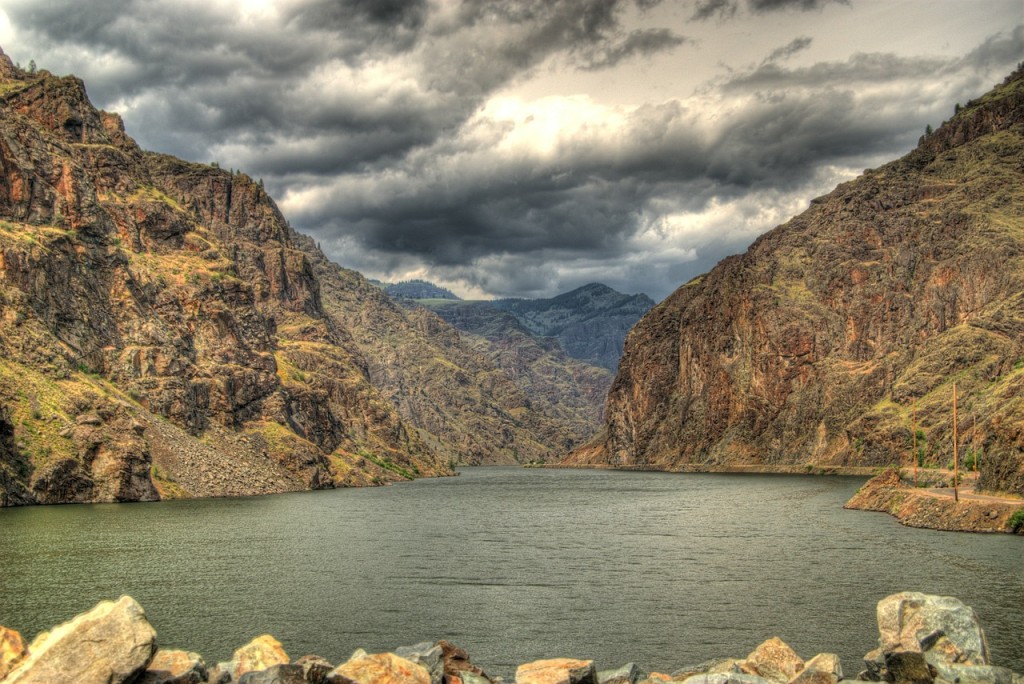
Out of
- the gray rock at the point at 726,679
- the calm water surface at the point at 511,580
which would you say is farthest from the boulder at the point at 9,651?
the gray rock at the point at 726,679

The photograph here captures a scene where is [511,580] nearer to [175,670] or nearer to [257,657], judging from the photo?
[257,657]

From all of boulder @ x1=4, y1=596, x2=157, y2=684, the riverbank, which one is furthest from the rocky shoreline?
the riverbank

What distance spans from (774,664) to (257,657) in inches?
927

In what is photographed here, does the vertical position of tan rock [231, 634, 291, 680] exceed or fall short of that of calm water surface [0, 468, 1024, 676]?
it exceeds it

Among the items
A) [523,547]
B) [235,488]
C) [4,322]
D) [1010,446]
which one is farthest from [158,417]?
[1010,446]

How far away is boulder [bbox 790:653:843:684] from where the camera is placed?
113ft

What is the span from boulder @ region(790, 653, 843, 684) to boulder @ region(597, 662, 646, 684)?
7.41m

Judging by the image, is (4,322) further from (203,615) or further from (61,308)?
(203,615)

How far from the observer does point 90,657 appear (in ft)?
96.2

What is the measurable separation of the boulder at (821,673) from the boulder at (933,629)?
8.58 feet

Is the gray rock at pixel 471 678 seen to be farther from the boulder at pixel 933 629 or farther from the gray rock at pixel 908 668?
the boulder at pixel 933 629

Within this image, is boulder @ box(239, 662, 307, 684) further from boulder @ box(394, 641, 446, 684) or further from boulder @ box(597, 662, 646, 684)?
boulder @ box(597, 662, 646, 684)

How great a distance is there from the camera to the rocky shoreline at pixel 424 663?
29562 mm

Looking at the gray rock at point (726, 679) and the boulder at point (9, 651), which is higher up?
the boulder at point (9, 651)
